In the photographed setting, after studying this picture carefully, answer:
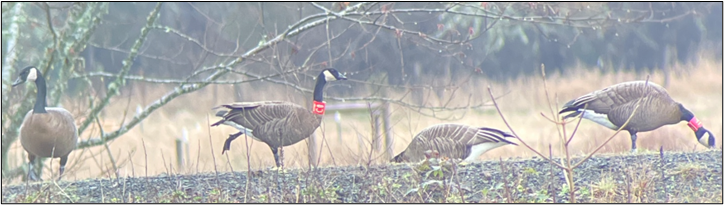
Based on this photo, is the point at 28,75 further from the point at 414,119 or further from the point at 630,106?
the point at 414,119

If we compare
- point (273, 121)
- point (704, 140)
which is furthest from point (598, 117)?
point (273, 121)

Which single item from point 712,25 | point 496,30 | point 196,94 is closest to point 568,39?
point 496,30

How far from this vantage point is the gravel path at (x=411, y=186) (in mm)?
4520

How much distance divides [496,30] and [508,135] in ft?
31.3

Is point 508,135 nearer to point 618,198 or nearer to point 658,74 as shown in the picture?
point 618,198

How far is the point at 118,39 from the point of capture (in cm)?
1374

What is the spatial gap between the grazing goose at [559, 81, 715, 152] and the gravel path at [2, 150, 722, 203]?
0.74 meters

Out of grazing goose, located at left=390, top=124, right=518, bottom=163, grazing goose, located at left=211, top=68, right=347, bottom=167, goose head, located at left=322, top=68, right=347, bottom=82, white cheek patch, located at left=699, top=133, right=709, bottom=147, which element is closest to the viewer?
grazing goose, located at left=390, top=124, right=518, bottom=163

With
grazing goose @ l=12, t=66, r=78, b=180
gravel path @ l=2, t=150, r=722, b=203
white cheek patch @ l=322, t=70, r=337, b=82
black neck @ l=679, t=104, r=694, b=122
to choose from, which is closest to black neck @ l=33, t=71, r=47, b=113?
grazing goose @ l=12, t=66, r=78, b=180

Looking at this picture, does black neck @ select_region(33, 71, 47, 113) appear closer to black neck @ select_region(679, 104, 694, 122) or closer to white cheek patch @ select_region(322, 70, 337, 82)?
white cheek patch @ select_region(322, 70, 337, 82)

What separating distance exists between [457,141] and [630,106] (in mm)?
1336

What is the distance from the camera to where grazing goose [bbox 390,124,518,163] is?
5.73 m

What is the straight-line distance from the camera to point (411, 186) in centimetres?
467

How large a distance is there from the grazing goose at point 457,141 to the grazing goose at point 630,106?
0.62 m
